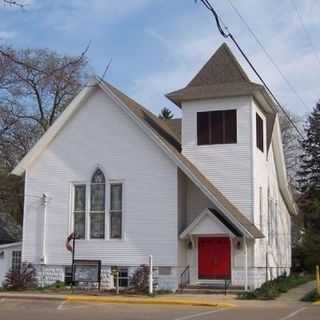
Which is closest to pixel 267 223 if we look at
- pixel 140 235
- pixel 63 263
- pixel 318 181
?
pixel 140 235

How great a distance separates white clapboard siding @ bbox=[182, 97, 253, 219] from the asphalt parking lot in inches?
294

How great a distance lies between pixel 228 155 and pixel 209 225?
12.5ft

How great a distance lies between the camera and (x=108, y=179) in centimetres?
3172

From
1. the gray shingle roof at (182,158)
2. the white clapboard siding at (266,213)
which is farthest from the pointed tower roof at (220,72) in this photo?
the gray shingle roof at (182,158)

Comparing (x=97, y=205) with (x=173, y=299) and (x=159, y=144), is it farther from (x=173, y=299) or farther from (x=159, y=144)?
(x=173, y=299)

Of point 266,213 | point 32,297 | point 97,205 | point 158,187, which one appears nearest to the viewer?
point 32,297

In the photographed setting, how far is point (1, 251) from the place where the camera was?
113 ft

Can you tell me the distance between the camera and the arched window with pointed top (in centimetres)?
3161

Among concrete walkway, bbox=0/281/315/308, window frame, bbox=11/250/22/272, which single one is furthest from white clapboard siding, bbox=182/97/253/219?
window frame, bbox=11/250/22/272

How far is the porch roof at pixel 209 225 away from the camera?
2984 centimetres

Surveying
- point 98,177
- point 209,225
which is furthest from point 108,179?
point 209,225

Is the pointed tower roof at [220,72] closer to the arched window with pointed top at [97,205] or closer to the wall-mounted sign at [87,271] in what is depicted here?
the arched window with pointed top at [97,205]

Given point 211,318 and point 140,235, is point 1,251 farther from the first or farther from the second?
point 211,318

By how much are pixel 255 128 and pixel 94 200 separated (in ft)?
28.2
